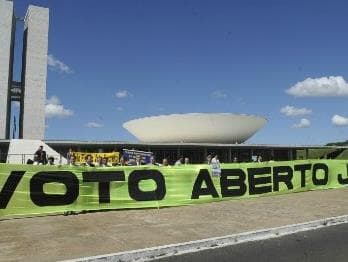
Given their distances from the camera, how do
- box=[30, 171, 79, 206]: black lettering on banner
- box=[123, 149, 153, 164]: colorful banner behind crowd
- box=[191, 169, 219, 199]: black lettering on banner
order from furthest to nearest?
1. box=[123, 149, 153, 164]: colorful banner behind crowd
2. box=[191, 169, 219, 199]: black lettering on banner
3. box=[30, 171, 79, 206]: black lettering on banner

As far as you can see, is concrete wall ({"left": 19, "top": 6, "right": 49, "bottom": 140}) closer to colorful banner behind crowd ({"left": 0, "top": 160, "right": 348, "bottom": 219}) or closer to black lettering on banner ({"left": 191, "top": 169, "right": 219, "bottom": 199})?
colorful banner behind crowd ({"left": 0, "top": 160, "right": 348, "bottom": 219})

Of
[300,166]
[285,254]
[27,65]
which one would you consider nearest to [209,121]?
[27,65]

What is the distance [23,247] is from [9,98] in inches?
2874

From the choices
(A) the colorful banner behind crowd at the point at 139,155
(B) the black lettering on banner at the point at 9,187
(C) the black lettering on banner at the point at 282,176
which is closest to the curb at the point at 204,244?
(B) the black lettering on banner at the point at 9,187

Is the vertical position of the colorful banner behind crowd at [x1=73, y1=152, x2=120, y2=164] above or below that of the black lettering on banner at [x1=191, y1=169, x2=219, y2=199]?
above

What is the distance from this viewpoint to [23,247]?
8.82 metres

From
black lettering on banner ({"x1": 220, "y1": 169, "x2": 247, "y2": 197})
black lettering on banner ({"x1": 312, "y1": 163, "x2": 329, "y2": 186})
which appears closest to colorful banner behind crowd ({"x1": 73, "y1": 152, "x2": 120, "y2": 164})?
black lettering on banner ({"x1": 312, "y1": 163, "x2": 329, "y2": 186})

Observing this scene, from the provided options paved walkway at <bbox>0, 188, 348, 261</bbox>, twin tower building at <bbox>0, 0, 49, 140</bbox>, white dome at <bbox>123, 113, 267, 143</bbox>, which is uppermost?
twin tower building at <bbox>0, 0, 49, 140</bbox>

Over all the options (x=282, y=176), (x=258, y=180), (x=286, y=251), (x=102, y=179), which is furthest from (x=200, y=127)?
(x=286, y=251)

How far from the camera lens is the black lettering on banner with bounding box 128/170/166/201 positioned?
46.8 feet

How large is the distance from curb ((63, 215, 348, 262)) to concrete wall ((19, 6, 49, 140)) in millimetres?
67058

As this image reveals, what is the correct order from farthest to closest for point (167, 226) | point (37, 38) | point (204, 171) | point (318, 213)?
1. point (37, 38)
2. point (204, 171)
3. point (318, 213)
4. point (167, 226)

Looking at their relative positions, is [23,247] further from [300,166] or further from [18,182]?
[300,166]

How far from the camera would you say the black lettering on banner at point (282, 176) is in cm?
1847
